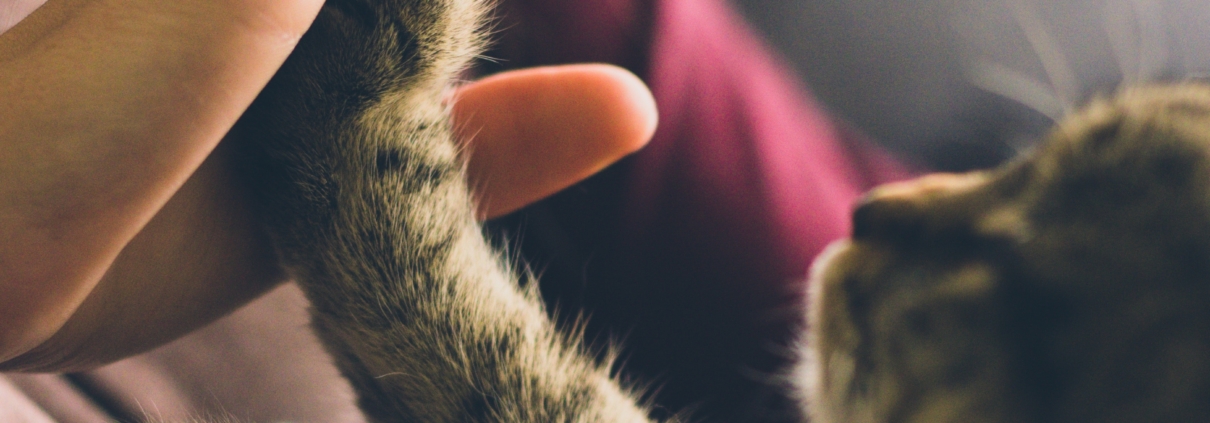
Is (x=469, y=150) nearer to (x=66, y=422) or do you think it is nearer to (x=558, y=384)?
(x=558, y=384)

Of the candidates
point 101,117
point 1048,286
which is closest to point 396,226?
point 101,117

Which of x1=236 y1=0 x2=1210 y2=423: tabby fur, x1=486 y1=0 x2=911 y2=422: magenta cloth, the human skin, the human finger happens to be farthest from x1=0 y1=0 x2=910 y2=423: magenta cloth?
the human skin

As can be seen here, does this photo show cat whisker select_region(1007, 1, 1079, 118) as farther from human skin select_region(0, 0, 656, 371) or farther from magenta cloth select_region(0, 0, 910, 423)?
human skin select_region(0, 0, 656, 371)

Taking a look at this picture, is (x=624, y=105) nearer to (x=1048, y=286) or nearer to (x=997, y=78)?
(x=1048, y=286)

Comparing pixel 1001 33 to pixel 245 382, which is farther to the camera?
pixel 1001 33

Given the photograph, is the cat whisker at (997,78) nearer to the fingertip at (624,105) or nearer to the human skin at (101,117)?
the fingertip at (624,105)

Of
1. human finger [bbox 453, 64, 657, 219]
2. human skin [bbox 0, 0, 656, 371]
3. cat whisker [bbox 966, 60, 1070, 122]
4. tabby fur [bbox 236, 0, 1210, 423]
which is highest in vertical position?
cat whisker [bbox 966, 60, 1070, 122]

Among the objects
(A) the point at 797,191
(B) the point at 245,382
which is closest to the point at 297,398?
(B) the point at 245,382
